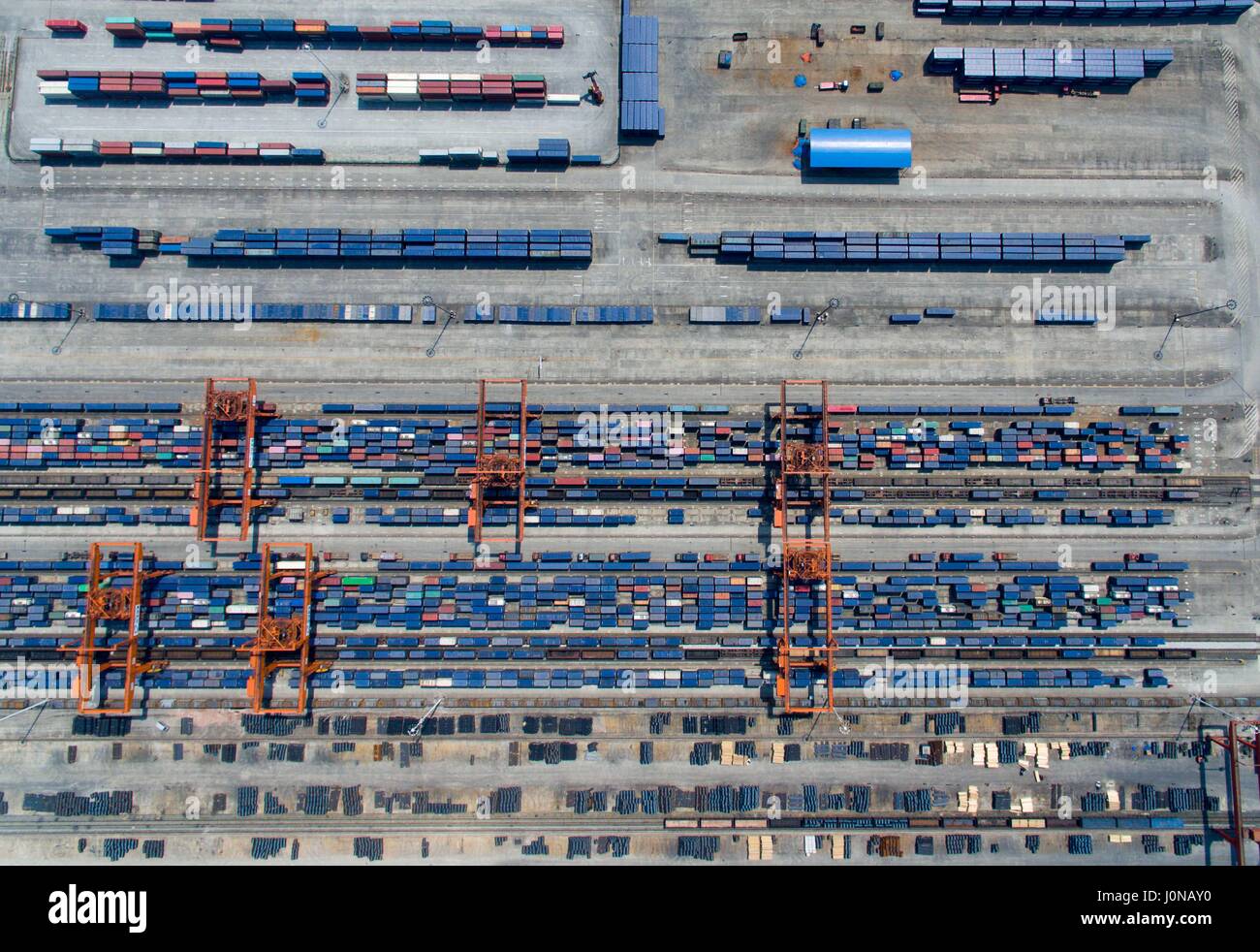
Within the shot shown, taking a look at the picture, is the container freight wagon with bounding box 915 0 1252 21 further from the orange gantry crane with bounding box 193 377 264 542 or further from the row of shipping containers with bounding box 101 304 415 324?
the orange gantry crane with bounding box 193 377 264 542

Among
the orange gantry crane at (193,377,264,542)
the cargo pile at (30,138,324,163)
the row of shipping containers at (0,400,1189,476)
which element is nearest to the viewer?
the orange gantry crane at (193,377,264,542)

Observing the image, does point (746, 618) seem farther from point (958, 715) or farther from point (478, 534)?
point (478, 534)

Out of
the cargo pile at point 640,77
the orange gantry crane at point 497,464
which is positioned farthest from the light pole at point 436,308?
the cargo pile at point 640,77

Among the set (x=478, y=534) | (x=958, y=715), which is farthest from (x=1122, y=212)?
(x=478, y=534)

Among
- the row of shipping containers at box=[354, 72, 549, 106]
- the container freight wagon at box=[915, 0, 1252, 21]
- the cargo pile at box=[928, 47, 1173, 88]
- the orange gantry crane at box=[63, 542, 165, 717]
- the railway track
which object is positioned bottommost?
the railway track

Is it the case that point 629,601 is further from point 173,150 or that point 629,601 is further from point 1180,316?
point 173,150

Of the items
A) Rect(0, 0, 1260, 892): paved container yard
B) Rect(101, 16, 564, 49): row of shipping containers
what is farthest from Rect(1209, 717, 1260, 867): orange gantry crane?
Rect(101, 16, 564, 49): row of shipping containers

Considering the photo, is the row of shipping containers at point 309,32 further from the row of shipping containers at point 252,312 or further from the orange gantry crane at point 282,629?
the orange gantry crane at point 282,629
